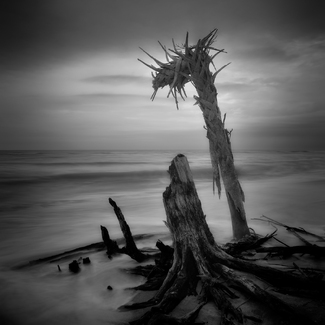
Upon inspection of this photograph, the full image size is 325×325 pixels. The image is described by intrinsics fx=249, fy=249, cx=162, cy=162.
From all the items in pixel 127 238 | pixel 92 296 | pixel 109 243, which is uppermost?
pixel 127 238

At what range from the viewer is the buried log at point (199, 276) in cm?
213

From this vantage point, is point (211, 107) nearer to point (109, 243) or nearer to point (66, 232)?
point (109, 243)

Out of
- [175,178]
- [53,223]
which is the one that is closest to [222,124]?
[175,178]

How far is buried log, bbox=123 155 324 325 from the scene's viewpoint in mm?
2131

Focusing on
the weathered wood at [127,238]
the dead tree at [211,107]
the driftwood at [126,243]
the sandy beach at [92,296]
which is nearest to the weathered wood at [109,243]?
the driftwood at [126,243]

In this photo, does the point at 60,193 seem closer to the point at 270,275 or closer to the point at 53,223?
the point at 53,223

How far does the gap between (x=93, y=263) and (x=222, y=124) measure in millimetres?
2964

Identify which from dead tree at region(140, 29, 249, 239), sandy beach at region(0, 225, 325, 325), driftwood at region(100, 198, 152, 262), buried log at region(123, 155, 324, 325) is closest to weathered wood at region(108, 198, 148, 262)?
driftwood at region(100, 198, 152, 262)

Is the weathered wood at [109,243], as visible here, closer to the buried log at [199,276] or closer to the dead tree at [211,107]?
the buried log at [199,276]

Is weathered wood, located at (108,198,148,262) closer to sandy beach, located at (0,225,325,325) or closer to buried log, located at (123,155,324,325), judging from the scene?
sandy beach, located at (0,225,325,325)

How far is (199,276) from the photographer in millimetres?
2469

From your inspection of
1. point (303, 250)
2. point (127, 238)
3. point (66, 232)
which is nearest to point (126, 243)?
point (127, 238)

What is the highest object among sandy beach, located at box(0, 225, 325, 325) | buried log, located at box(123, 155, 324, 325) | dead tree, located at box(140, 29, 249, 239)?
dead tree, located at box(140, 29, 249, 239)

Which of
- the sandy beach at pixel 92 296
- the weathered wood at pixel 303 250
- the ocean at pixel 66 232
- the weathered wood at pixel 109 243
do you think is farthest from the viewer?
the weathered wood at pixel 109 243
